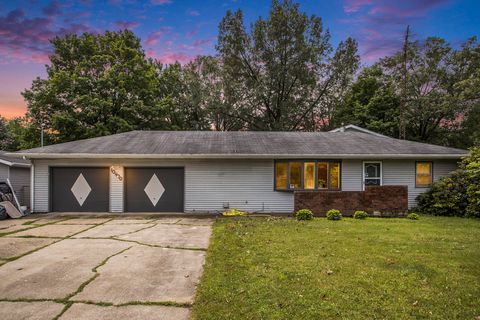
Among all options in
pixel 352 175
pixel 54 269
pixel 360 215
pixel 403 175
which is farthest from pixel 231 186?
pixel 54 269

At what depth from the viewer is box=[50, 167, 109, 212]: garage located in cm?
1118

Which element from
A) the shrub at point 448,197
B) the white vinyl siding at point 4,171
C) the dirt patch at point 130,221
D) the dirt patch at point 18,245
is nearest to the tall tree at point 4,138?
the white vinyl siding at point 4,171

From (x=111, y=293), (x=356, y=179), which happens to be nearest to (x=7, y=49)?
(x=111, y=293)

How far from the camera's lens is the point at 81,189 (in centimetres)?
1123

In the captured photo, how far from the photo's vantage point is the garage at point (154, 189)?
11.3 m

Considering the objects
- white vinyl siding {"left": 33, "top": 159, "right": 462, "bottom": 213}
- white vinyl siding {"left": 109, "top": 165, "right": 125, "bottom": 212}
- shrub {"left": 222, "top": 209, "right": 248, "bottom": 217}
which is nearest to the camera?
shrub {"left": 222, "top": 209, "right": 248, "bottom": 217}

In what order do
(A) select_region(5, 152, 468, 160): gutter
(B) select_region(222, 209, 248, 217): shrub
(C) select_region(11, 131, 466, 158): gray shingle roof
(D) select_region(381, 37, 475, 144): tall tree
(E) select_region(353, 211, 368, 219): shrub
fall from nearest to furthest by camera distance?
(E) select_region(353, 211, 368, 219): shrub
(B) select_region(222, 209, 248, 217): shrub
(A) select_region(5, 152, 468, 160): gutter
(C) select_region(11, 131, 466, 158): gray shingle roof
(D) select_region(381, 37, 475, 144): tall tree

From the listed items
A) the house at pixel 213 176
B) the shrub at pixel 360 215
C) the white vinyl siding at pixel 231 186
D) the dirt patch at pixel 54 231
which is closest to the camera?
the dirt patch at pixel 54 231

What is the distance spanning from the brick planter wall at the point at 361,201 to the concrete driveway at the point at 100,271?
4.25m

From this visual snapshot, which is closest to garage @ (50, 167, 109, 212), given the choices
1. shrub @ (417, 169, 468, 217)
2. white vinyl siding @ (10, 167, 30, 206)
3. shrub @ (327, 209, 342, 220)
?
white vinyl siding @ (10, 167, 30, 206)

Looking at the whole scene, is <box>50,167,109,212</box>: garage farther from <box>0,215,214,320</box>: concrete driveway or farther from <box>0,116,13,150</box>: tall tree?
<box>0,116,13,150</box>: tall tree

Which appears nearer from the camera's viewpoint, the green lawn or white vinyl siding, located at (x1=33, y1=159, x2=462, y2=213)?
the green lawn

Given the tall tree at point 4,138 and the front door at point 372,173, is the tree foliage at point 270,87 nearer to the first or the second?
the tall tree at point 4,138

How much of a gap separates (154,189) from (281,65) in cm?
1676
